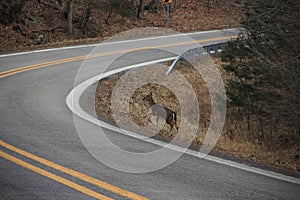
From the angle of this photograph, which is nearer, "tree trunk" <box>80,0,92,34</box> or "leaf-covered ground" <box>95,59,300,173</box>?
"leaf-covered ground" <box>95,59,300,173</box>

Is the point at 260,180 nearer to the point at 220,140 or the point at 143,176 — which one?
the point at 143,176

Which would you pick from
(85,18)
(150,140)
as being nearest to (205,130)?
(150,140)

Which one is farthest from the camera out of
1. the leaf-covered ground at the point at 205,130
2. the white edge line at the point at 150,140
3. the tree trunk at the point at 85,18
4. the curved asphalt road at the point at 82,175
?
the tree trunk at the point at 85,18

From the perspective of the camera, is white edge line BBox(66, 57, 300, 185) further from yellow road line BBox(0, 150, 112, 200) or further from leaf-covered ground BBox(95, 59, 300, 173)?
yellow road line BBox(0, 150, 112, 200)

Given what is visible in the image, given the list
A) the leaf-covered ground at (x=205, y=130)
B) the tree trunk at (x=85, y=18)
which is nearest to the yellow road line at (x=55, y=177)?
the leaf-covered ground at (x=205, y=130)

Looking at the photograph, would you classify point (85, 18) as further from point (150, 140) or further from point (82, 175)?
point (82, 175)

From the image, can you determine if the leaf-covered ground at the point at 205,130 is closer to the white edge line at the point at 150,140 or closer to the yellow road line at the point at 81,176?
the white edge line at the point at 150,140

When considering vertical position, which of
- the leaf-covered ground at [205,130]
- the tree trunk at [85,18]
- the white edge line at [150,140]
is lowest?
the leaf-covered ground at [205,130]

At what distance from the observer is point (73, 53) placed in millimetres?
19156

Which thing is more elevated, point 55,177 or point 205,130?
point 55,177

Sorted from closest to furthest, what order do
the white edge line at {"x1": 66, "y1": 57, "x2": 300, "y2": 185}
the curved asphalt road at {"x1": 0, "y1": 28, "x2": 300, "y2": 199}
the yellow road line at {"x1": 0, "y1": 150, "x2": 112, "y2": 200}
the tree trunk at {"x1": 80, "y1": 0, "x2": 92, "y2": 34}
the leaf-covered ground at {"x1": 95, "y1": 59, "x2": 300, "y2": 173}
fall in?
the yellow road line at {"x1": 0, "y1": 150, "x2": 112, "y2": 200}, the curved asphalt road at {"x1": 0, "y1": 28, "x2": 300, "y2": 199}, the white edge line at {"x1": 66, "y1": 57, "x2": 300, "y2": 185}, the leaf-covered ground at {"x1": 95, "y1": 59, "x2": 300, "y2": 173}, the tree trunk at {"x1": 80, "y1": 0, "x2": 92, "y2": 34}

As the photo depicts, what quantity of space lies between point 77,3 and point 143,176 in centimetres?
2713

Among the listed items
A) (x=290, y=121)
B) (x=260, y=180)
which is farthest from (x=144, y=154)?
(x=290, y=121)

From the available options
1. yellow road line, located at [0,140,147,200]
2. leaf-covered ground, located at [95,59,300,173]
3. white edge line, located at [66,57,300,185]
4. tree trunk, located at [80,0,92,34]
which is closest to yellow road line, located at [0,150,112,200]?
yellow road line, located at [0,140,147,200]
